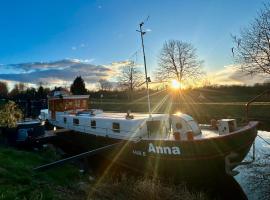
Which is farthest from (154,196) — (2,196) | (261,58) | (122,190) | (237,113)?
(237,113)

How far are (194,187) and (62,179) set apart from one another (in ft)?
22.7

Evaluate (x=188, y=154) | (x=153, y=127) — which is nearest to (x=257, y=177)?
(x=188, y=154)

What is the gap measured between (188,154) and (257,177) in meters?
3.80

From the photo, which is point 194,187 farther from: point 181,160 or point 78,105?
point 78,105

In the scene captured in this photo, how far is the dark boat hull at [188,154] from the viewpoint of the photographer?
1673 cm

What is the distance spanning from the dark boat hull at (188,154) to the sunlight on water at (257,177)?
100 cm

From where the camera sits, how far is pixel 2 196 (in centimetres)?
887

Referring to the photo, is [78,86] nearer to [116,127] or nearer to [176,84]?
[176,84]

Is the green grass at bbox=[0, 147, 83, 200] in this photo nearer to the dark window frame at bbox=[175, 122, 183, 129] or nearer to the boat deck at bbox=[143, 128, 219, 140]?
the boat deck at bbox=[143, 128, 219, 140]

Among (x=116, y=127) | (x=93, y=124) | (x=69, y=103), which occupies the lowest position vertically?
(x=116, y=127)

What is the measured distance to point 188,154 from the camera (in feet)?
55.7

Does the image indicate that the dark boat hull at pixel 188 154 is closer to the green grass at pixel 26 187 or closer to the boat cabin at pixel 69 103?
the green grass at pixel 26 187

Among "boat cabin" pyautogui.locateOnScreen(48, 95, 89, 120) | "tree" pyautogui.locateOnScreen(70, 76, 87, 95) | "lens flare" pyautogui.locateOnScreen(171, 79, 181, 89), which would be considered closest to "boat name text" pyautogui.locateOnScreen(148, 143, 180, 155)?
"boat cabin" pyautogui.locateOnScreen(48, 95, 89, 120)

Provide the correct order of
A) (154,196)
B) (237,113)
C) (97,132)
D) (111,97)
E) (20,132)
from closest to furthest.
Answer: (154,196) < (97,132) < (20,132) < (237,113) < (111,97)
